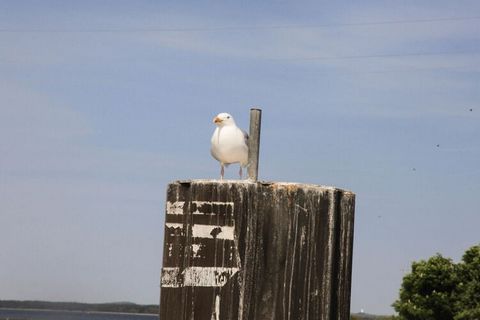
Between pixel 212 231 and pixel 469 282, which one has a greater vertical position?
pixel 212 231

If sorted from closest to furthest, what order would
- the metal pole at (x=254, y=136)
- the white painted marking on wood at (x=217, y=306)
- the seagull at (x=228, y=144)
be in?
1. the white painted marking on wood at (x=217, y=306)
2. the metal pole at (x=254, y=136)
3. the seagull at (x=228, y=144)

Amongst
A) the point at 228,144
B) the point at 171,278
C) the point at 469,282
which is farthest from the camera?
the point at 469,282

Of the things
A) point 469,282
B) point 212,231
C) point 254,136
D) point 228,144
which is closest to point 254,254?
point 212,231

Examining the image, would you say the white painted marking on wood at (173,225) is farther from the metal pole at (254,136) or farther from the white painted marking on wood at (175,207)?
the metal pole at (254,136)

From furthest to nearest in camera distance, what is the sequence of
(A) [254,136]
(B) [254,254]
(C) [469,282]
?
(C) [469,282] < (A) [254,136] < (B) [254,254]

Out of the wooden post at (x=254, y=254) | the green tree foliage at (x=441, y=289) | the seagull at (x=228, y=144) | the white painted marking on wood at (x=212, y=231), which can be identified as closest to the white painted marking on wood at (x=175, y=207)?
the wooden post at (x=254, y=254)

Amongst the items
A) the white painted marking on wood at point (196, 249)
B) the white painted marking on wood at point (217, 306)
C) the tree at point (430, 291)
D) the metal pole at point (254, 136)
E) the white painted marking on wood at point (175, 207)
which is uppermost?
the metal pole at point (254, 136)

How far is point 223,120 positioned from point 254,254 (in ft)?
4.88

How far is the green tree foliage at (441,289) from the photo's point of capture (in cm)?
3309

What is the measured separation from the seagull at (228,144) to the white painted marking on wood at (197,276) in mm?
1048

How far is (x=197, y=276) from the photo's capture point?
457 centimetres

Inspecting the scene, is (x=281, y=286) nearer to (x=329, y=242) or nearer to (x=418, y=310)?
(x=329, y=242)

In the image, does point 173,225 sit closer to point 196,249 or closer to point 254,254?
point 196,249

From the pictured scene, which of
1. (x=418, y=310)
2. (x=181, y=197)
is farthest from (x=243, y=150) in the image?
(x=418, y=310)
